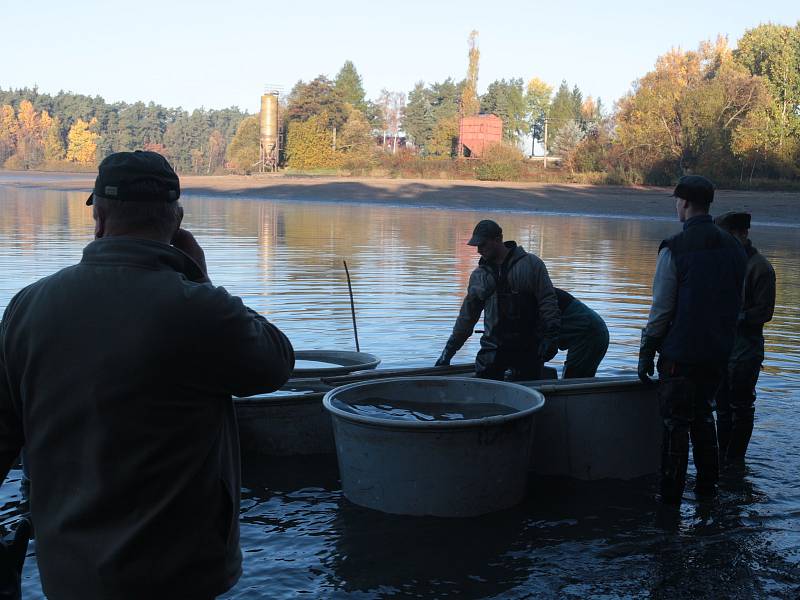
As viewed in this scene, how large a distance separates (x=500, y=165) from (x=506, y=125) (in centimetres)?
4924

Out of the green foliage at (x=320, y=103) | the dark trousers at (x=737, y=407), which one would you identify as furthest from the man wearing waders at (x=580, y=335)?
the green foliage at (x=320, y=103)

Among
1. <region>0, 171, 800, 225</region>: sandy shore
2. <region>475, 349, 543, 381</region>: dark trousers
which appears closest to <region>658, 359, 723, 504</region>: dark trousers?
<region>475, 349, 543, 381</region>: dark trousers

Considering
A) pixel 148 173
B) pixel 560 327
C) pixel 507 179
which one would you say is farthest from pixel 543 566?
pixel 507 179

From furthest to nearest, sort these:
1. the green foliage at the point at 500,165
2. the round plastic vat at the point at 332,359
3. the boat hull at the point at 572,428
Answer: the green foliage at the point at 500,165
the round plastic vat at the point at 332,359
the boat hull at the point at 572,428

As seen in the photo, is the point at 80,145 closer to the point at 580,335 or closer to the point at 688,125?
the point at 688,125

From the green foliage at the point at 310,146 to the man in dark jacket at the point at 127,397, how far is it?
244 feet

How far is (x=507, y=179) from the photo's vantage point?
197ft

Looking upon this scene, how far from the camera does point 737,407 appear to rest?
6348 millimetres

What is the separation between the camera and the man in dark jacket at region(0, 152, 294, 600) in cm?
202

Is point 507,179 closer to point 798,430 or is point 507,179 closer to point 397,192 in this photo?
point 397,192

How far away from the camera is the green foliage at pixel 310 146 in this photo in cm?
7700

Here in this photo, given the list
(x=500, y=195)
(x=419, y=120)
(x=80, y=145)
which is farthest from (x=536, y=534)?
(x=80, y=145)

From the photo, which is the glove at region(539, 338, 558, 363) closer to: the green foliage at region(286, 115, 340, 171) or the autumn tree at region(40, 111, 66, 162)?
the green foliage at region(286, 115, 340, 171)

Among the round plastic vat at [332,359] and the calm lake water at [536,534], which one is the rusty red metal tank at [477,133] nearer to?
the calm lake water at [536,534]
